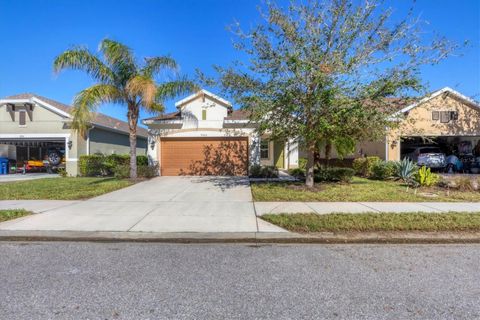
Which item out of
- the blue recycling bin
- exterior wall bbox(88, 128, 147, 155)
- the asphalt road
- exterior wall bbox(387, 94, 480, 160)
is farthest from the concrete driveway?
the blue recycling bin

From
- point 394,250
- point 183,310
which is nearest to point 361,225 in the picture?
point 394,250

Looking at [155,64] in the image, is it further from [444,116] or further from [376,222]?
[444,116]

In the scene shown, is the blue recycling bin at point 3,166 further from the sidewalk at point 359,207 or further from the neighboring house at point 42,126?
the sidewalk at point 359,207

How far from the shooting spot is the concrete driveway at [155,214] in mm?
5801

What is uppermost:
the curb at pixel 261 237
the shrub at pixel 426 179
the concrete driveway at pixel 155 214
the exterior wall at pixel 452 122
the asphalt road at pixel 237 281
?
the exterior wall at pixel 452 122

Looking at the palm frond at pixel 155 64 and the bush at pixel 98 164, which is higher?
the palm frond at pixel 155 64

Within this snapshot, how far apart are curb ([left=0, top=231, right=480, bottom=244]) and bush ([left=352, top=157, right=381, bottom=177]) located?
9.52 m

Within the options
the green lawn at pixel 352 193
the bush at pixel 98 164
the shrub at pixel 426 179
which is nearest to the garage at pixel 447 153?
the shrub at pixel 426 179

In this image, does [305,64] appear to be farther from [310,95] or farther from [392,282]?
[392,282]

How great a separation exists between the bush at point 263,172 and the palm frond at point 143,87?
19.9 ft

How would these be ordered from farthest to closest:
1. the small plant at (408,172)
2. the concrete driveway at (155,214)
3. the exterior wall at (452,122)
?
the exterior wall at (452,122) < the small plant at (408,172) < the concrete driveway at (155,214)

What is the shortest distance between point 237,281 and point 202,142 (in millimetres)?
13305

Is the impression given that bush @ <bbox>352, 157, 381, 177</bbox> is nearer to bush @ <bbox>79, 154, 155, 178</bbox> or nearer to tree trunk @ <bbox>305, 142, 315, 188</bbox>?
tree trunk @ <bbox>305, 142, 315, 188</bbox>

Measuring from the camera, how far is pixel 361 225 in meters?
5.65
